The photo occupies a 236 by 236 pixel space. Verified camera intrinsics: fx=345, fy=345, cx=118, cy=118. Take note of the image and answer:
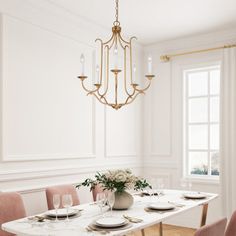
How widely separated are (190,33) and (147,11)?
1.03m

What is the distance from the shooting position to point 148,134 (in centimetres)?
525

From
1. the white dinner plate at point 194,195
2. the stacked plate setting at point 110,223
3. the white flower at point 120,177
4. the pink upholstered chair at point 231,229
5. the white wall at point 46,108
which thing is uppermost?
the white wall at point 46,108

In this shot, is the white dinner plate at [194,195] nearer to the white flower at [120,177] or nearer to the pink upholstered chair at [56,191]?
the white flower at [120,177]

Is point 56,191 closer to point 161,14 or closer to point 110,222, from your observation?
point 110,222

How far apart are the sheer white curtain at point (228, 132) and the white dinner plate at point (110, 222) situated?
8.29 ft

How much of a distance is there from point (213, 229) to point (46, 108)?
2377 millimetres

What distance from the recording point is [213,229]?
1.78 metres

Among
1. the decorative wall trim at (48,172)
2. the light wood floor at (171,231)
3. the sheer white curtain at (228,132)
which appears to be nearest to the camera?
the decorative wall trim at (48,172)

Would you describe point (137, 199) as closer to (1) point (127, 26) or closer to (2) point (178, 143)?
(2) point (178, 143)

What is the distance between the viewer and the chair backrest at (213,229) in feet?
5.54

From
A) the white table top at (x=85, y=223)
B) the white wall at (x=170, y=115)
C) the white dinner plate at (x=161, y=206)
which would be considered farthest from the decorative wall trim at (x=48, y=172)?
the white dinner plate at (x=161, y=206)

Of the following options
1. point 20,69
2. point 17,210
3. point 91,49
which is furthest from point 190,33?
point 17,210

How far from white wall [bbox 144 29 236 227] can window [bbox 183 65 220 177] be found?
0.12 meters

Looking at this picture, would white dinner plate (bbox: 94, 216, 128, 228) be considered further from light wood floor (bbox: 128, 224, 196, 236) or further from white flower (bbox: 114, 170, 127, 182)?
light wood floor (bbox: 128, 224, 196, 236)
